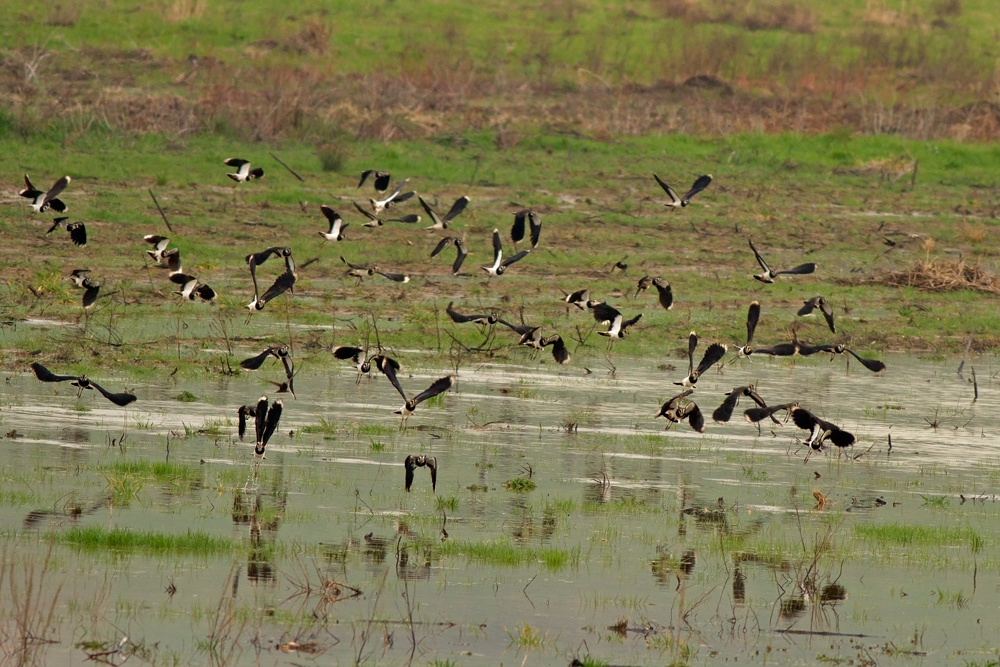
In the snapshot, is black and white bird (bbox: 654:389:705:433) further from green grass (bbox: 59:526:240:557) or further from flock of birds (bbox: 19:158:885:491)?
green grass (bbox: 59:526:240:557)

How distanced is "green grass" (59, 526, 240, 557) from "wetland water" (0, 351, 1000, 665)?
21 millimetres

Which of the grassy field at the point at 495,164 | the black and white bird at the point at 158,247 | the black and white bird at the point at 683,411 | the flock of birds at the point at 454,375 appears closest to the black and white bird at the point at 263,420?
the flock of birds at the point at 454,375

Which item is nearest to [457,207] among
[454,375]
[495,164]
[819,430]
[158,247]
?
[454,375]

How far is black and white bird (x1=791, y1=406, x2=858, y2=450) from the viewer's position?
9.01 meters

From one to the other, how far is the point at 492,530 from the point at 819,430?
216cm

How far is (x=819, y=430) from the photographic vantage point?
9.66 meters

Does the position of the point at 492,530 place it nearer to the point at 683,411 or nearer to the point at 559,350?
the point at 683,411

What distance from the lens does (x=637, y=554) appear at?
876cm

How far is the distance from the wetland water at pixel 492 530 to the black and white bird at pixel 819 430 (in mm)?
549

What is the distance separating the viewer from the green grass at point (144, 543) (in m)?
8.12

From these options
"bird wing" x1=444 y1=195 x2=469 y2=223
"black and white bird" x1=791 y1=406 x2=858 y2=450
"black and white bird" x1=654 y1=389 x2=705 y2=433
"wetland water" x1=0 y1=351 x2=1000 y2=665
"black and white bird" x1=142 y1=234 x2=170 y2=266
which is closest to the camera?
"wetland water" x1=0 y1=351 x2=1000 y2=665

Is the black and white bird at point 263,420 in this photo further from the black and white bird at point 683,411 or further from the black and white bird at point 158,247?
the black and white bird at point 158,247

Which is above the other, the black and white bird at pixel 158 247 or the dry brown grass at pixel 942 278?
the dry brown grass at pixel 942 278

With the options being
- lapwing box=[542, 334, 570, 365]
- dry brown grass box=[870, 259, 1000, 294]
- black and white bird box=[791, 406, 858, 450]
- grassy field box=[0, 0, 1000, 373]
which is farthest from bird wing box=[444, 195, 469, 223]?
dry brown grass box=[870, 259, 1000, 294]
